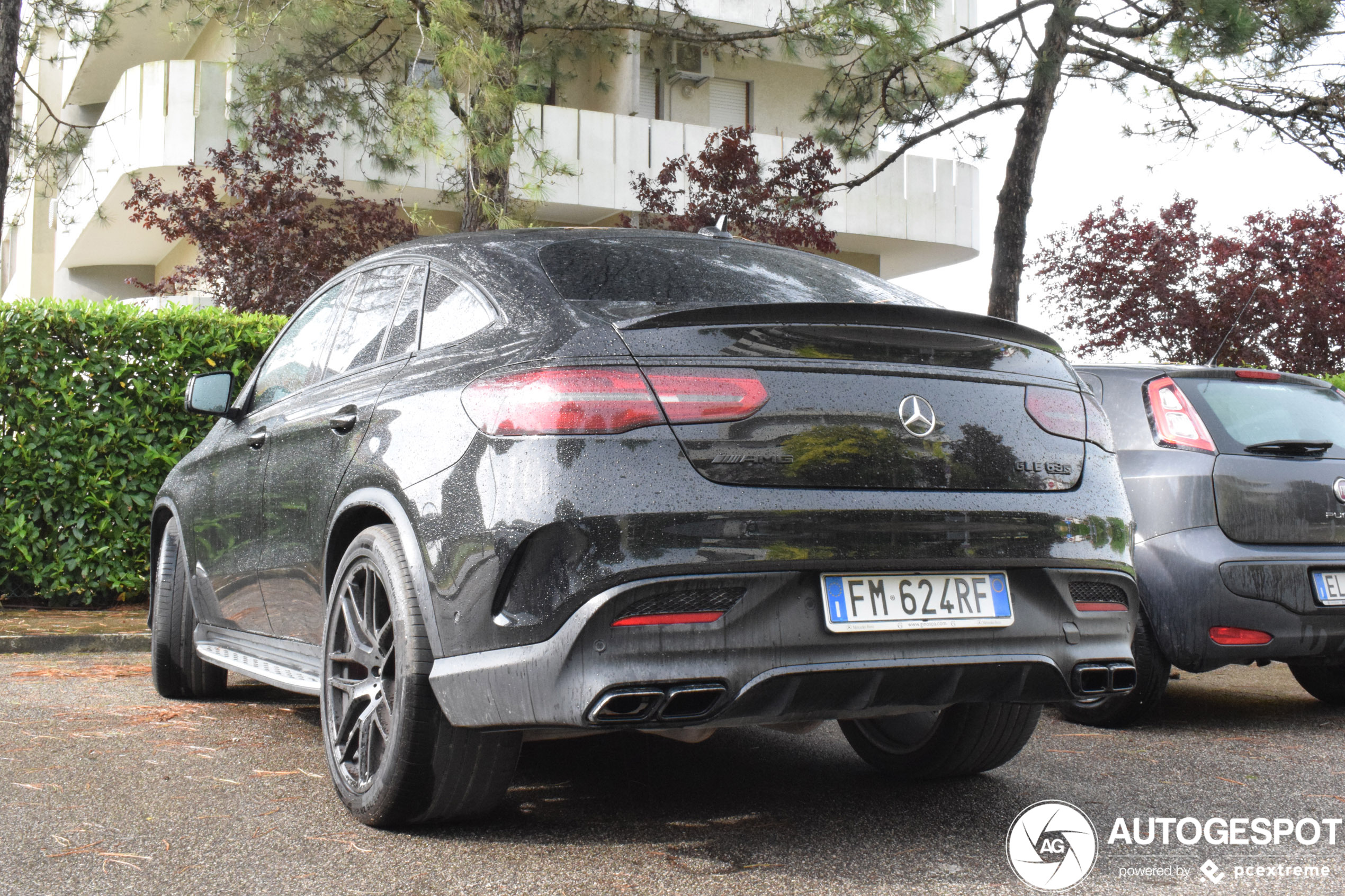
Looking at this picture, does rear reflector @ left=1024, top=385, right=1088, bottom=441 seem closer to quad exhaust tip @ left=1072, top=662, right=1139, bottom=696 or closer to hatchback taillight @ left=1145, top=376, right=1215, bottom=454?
quad exhaust tip @ left=1072, top=662, right=1139, bottom=696

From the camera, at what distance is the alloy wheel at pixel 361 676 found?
11.3 ft

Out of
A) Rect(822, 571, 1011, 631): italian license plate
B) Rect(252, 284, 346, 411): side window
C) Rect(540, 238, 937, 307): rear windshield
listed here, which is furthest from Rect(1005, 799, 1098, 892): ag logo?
Rect(252, 284, 346, 411): side window

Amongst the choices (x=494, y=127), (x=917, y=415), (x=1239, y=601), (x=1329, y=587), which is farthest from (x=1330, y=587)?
(x=494, y=127)

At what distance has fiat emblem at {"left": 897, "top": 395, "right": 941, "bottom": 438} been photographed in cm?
318

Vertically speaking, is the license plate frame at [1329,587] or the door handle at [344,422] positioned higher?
the door handle at [344,422]

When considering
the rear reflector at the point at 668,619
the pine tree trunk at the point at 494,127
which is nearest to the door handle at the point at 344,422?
the rear reflector at the point at 668,619

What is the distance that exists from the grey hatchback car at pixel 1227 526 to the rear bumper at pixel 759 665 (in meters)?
1.99

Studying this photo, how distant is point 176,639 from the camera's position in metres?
5.59

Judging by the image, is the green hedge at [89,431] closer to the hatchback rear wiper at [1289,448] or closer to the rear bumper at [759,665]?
the rear bumper at [759,665]

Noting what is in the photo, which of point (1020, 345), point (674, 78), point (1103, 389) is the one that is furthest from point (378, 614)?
point (674, 78)

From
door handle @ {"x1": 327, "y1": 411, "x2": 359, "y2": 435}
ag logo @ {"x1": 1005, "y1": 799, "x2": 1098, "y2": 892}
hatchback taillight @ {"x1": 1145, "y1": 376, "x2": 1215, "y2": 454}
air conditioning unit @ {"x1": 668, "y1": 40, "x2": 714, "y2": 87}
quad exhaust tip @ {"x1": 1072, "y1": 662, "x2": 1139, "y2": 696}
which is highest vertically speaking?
air conditioning unit @ {"x1": 668, "y1": 40, "x2": 714, "y2": 87}

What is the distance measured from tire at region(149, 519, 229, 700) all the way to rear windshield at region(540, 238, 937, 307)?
8.96ft

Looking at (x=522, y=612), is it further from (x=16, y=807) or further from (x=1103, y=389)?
(x=1103, y=389)

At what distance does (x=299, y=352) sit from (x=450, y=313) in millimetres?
1384
